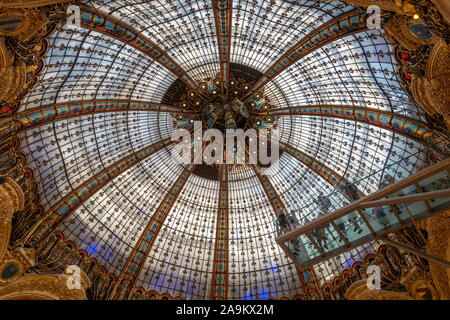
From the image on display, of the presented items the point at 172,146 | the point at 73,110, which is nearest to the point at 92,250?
the point at 73,110

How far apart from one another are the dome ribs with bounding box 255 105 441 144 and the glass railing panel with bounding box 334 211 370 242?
440 cm

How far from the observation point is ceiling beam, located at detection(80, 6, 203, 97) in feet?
45.4

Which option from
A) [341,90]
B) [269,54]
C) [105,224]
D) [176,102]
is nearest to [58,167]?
[105,224]

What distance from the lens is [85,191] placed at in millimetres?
18859

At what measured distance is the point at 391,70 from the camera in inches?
547

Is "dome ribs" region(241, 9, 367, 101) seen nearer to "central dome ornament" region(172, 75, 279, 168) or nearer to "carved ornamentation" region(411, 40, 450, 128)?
"central dome ornament" region(172, 75, 279, 168)

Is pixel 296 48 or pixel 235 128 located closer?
pixel 296 48

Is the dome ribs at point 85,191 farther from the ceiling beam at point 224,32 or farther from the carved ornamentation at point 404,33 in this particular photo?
the carved ornamentation at point 404,33

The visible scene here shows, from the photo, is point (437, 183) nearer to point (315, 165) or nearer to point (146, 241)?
point (315, 165)

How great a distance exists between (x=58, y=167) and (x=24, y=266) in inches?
212

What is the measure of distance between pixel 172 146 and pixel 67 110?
24.2ft

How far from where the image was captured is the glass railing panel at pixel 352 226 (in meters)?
11.6

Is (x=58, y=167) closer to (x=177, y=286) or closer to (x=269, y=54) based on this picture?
(x=177, y=286)

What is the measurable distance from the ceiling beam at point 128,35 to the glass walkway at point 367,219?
12.1 meters
